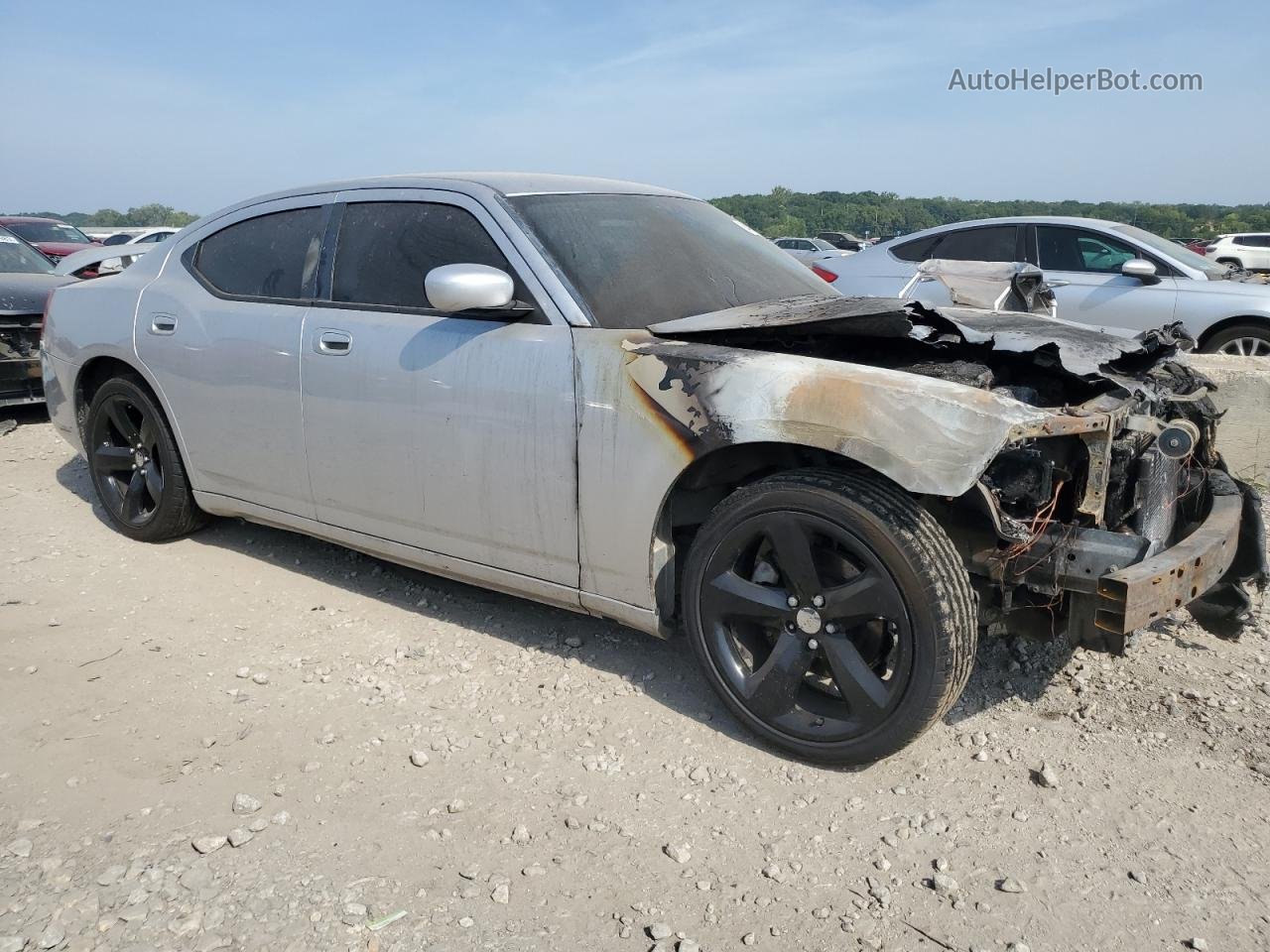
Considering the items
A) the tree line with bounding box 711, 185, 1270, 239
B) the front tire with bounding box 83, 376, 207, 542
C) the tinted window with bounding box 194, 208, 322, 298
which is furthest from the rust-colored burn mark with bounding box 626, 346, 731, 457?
the tree line with bounding box 711, 185, 1270, 239

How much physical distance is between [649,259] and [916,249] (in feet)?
20.3

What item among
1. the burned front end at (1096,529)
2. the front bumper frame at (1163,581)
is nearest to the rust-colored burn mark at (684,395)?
the burned front end at (1096,529)

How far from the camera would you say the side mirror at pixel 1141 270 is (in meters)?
7.96

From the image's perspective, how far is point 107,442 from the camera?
4.93 meters

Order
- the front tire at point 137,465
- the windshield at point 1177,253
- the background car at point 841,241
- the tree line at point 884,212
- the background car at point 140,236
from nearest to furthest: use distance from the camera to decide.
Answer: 1. the front tire at point 137,465
2. the windshield at point 1177,253
3. the background car at point 140,236
4. the background car at point 841,241
5. the tree line at point 884,212

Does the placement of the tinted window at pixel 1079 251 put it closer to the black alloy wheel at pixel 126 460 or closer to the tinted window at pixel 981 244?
the tinted window at pixel 981 244

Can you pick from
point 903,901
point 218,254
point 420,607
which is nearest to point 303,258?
point 218,254

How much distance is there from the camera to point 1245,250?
26141 millimetres

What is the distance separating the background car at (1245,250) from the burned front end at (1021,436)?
1011 inches

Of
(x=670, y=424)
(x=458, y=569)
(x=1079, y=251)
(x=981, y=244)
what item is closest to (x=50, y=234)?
(x=981, y=244)

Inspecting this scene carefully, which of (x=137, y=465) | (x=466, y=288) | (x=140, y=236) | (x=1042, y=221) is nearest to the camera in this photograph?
(x=466, y=288)

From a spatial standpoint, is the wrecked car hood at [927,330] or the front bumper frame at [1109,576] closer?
the front bumper frame at [1109,576]

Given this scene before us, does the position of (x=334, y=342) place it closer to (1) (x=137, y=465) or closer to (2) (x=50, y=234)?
(1) (x=137, y=465)

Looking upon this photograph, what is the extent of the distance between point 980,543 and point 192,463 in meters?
3.37
